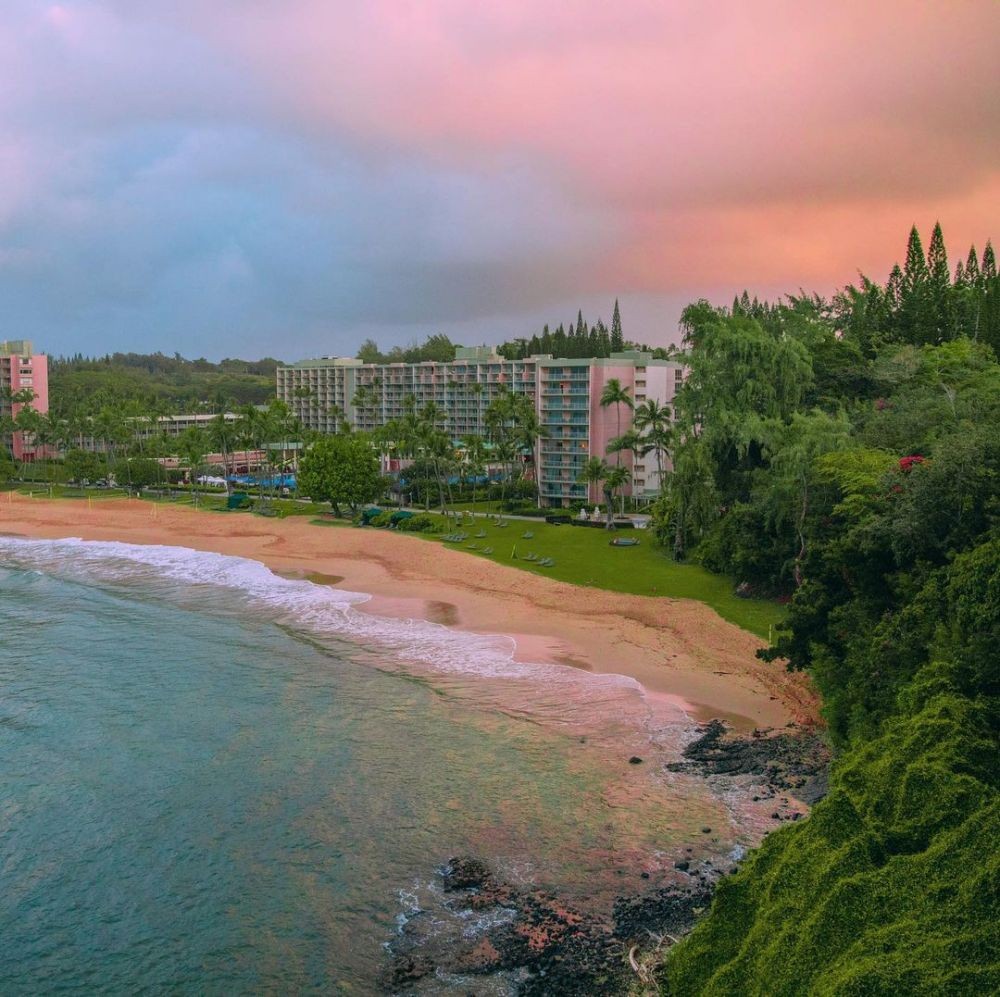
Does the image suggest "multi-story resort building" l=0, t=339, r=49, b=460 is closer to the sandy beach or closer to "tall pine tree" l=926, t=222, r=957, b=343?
the sandy beach

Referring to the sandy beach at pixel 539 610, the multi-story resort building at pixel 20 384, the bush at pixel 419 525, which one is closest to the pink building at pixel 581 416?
the bush at pixel 419 525

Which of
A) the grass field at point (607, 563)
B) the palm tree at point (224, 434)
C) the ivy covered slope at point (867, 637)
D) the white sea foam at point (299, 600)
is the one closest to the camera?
the ivy covered slope at point (867, 637)

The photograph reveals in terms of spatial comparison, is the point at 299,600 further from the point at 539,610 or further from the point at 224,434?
the point at 224,434

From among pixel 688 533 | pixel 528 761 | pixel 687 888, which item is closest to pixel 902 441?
pixel 688 533

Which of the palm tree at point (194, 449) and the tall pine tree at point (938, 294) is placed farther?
the palm tree at point (194, 449)

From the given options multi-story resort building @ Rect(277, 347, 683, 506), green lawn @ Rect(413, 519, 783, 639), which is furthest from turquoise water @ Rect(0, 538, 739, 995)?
multi-story resort building @ Rect(277, 347, 683, 506)

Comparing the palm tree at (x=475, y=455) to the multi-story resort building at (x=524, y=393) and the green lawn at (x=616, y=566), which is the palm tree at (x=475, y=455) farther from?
the green lawn at (x=616, y=566)
